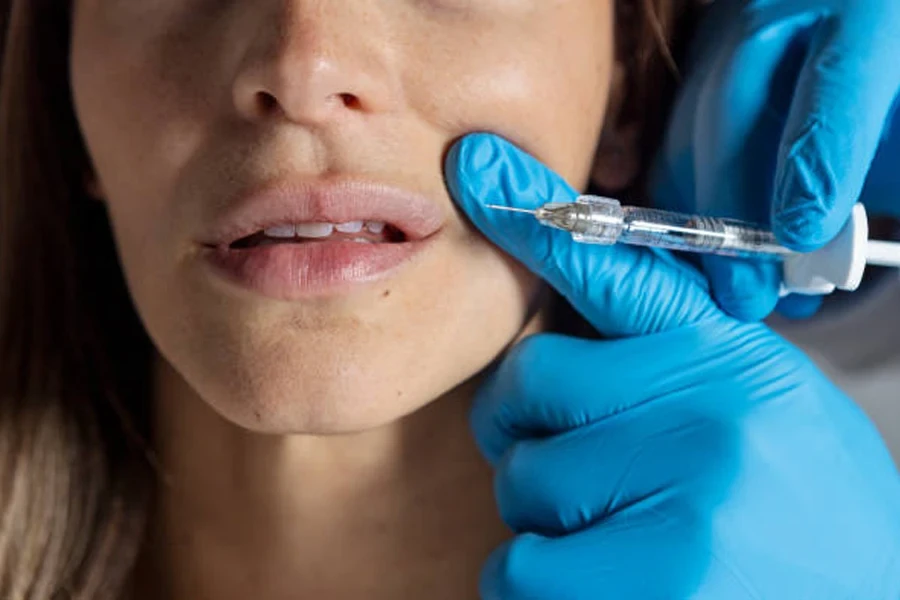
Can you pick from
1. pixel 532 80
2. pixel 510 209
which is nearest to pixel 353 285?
pixel 510 209

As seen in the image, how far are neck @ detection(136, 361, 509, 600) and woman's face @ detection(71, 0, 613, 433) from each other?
16 cm

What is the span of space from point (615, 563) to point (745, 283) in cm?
32

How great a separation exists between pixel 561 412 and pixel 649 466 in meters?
0.11

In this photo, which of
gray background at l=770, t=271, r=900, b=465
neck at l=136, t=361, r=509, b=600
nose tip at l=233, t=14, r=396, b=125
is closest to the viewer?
nose tip at l=233, t=14, r=396, b=125

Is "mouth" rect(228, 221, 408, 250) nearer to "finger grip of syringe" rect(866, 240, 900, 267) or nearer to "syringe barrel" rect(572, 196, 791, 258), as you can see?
"syringe barrel" rect(572, 196, 791, 258)

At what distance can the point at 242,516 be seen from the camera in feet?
3.83

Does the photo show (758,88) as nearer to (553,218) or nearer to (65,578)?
(553,218)

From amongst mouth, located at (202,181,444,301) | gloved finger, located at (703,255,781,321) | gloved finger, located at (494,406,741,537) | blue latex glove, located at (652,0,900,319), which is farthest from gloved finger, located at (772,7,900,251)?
mouth, located at (202,181,444,301)

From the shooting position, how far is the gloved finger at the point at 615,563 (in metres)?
0.96

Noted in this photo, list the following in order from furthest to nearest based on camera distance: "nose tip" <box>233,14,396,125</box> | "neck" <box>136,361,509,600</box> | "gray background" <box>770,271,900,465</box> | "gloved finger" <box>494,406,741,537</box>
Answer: "gray background" <box>770,271,900,465</box>
"neck" <box>136,361,509,600</box>
"gloved finger" <box>494,406,741,537</box>
"nose tip" <box>233,14,396,125</box>

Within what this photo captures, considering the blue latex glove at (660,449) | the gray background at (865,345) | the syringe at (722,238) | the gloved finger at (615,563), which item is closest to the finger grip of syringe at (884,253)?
the syringe at (722,238)

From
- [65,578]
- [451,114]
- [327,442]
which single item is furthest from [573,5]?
[65,578]

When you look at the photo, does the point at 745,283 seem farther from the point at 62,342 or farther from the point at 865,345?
the point at 62,342

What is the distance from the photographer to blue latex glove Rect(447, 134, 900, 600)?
97 centimetres
